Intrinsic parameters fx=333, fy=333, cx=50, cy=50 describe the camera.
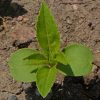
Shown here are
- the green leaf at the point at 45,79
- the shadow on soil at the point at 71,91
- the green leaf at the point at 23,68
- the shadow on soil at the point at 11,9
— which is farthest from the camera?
the shadow on soil at the point at 11,9

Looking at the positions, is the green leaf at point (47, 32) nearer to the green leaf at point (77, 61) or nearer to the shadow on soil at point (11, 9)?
the green leaf at point (77, 61)


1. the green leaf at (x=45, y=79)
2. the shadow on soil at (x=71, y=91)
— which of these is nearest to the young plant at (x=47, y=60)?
the green leaf at (x=45, y=79)

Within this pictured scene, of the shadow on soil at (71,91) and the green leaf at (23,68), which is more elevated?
the green leaf at (23,68)

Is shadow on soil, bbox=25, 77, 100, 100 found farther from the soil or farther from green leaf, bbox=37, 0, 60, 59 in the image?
green leaf, bbox=37, 0, 60, 59

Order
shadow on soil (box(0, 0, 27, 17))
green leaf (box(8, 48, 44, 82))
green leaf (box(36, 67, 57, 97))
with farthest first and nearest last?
1. shadow on soil (box(0, 0, 27, 17))
2. green leaf (box(8, 48, 44, 82))
3. green leaf (box(36, 67, 57, 97))

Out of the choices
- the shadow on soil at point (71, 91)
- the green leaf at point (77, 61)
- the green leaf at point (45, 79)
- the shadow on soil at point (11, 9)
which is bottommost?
the shadow on soil at point (71, 91)

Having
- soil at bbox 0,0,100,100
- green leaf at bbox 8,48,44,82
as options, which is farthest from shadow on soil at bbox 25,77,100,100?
green leaf at bbox 8,48,44,82

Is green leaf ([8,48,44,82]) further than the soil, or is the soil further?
the soil

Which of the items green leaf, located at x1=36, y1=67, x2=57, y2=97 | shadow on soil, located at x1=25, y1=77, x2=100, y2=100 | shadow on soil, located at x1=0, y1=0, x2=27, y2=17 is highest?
shadow on soil, located at x1=0, y1=0, x2=27, y2=17

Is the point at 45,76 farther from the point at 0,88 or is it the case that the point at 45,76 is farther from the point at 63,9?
the point at 63,9

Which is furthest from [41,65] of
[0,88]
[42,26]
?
[0,88]

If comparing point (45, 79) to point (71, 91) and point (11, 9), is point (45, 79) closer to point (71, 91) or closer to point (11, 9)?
point (71, 91)
